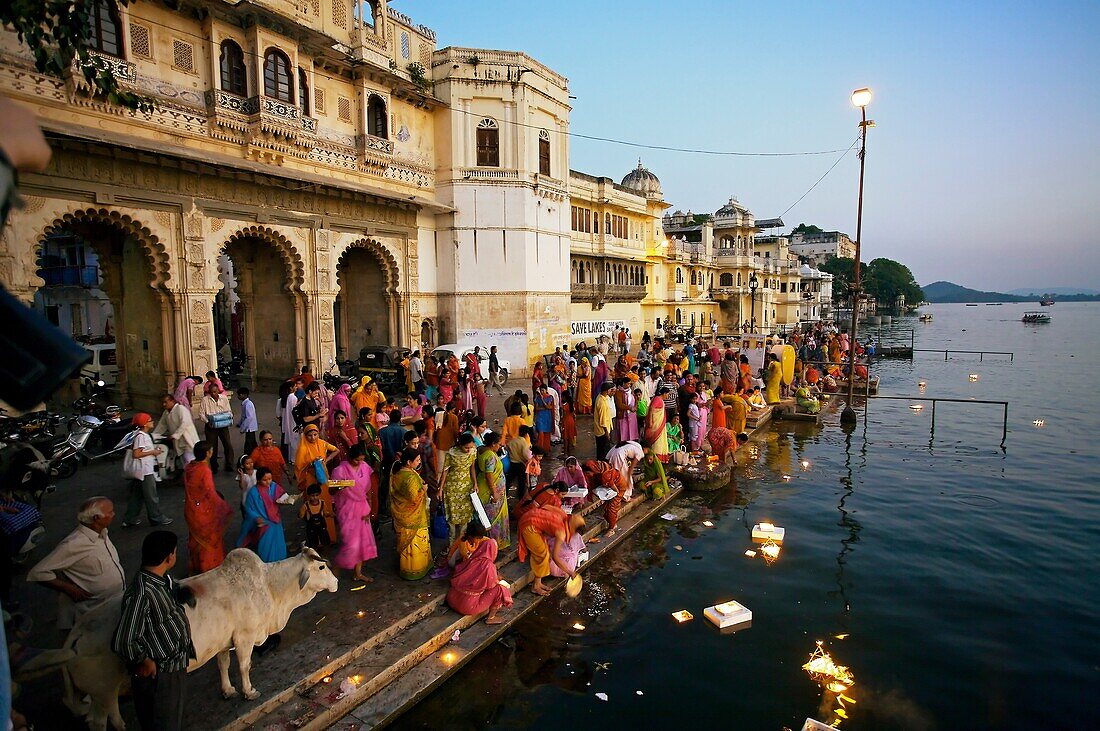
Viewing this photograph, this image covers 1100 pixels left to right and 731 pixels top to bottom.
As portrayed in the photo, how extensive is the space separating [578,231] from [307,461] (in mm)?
25181

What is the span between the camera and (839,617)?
22.5ft

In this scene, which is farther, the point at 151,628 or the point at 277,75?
the point at 277,75

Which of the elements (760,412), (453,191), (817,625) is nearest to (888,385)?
(760,412)

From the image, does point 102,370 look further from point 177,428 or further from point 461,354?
point 177,428

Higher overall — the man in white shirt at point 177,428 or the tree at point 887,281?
the tree at point 887,281

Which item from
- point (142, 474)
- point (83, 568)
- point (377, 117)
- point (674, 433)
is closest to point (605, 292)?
point (377, 117)

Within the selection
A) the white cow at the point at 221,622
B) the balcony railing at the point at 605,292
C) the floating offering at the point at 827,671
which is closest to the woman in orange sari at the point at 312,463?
the white cow at the point at 221,622

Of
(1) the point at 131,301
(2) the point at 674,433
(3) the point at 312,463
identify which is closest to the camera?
(3) the point at 312,463

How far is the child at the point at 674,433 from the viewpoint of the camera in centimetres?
1144

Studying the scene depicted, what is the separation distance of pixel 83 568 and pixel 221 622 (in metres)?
1.10

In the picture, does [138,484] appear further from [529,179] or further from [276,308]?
[529,179]

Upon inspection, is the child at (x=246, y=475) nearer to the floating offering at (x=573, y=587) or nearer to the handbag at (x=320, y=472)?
the handbag at (x=320, y=472)

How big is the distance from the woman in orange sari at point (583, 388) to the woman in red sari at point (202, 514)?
10.5 meters

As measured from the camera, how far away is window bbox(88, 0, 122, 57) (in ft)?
41.3
